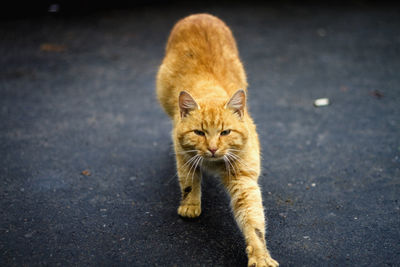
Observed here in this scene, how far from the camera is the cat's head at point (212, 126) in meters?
2.69

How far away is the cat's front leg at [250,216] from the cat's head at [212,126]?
9.6 inches

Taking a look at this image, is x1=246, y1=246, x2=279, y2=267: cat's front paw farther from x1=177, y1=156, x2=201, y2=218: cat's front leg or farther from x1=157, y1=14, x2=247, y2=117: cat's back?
x1=157, y1=14, x2=247, y2=117: cat's back

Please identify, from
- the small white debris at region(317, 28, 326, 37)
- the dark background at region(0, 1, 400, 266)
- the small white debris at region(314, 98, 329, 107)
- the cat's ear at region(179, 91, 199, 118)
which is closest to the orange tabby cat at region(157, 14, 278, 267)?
the cat's ear at region(179, 91, 199, 118)

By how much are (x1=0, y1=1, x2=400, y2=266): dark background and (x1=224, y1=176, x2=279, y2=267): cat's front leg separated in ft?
0.59

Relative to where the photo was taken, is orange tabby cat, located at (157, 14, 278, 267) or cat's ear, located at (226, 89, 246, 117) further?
cat's ear, located at (226, 89, 246, 117)

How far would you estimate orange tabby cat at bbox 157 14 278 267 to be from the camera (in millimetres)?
2635

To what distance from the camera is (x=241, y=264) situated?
257 cm

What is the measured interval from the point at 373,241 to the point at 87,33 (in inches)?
215

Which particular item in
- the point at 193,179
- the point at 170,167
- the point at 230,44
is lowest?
the point at 170,167

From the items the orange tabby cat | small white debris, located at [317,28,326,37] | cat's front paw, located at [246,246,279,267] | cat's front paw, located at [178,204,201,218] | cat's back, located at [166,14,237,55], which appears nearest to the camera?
cat's front paw, located at [246,246,279,267]

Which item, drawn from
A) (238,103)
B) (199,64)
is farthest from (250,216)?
(199,64)

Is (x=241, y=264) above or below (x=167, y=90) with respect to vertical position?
below

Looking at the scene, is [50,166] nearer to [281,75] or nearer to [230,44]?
[230,44]

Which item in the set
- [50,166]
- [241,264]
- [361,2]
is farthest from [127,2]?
[241,264]
